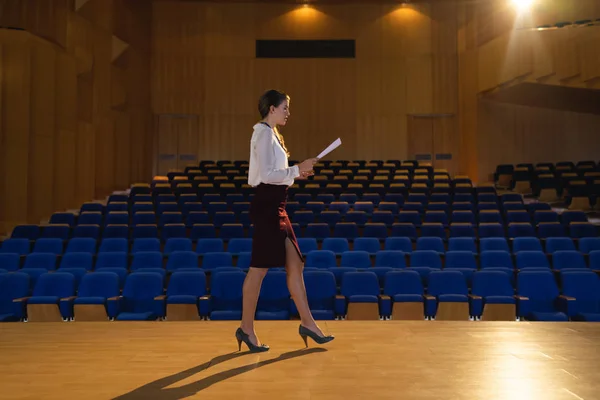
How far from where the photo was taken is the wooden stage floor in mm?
1619

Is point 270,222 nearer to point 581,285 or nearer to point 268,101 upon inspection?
point 268,101

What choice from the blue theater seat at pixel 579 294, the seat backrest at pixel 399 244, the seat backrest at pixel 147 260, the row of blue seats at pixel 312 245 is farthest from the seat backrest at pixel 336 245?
the blue theater seat at pixel 579 294

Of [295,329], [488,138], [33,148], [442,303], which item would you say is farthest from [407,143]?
[295,329]

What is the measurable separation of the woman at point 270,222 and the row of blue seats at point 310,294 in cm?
167

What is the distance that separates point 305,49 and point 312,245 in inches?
302

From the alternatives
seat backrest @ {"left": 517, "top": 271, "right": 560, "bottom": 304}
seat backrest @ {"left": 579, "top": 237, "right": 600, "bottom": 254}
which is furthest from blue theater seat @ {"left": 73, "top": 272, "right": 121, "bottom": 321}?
seat backrest @ {"left": 579, "top": 237, "right": 600, "bottom": 254}

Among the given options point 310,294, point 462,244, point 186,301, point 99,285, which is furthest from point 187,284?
point 462,244

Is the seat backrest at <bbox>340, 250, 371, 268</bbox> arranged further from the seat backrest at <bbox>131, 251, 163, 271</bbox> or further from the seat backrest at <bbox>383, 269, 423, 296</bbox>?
the seat backrest at <bbox>131, 251, 163, 271</bbox>

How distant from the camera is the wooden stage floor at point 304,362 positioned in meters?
1.62

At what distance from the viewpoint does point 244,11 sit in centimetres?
1214

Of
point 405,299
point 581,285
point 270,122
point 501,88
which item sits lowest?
point 405,299

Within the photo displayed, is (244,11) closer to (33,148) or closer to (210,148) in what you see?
(210,148)

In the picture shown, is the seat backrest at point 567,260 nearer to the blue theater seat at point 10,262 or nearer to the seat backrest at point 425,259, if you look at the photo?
the seat backrest at point 425,259

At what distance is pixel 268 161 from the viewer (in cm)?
215
